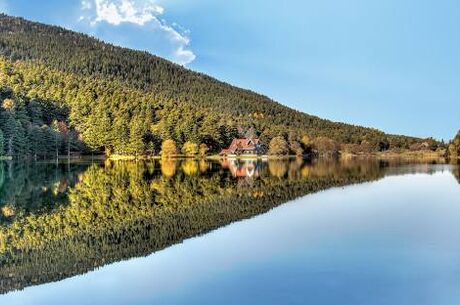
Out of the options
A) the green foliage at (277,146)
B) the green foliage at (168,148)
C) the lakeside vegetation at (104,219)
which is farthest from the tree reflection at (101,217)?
the green foliage at (277,146)

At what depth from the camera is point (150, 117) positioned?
101 meters

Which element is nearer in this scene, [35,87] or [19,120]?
[19,120]

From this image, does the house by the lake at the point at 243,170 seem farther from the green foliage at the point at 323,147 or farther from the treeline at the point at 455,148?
the treeline at the point at 455,148

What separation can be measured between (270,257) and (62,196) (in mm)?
15902

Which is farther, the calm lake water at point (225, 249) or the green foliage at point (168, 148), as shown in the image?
the green foliage at point (168, 148)

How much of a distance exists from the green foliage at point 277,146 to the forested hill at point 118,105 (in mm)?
6138

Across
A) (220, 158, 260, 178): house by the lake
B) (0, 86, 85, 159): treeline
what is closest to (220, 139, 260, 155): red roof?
(0, 86, 85, 159): treeline

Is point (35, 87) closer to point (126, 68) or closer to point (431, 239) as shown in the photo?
point (126, 68)

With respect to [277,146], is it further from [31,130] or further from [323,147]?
[31,130]

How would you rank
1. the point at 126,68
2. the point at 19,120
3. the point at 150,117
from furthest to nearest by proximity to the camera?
the point at 126,68 → the point at 150,117 → the point at 19,120

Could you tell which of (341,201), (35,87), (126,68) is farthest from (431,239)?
(126,68)

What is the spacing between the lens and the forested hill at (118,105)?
88.2 m

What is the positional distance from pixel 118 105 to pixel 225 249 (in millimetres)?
94065

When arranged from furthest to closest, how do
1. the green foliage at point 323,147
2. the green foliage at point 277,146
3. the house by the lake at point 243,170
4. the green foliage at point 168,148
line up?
1. the green foliage at point 323,147
2. the green foliage at point 277,146
3. the green foliage at point 168,148
4. the house by the lake at point 243,170
